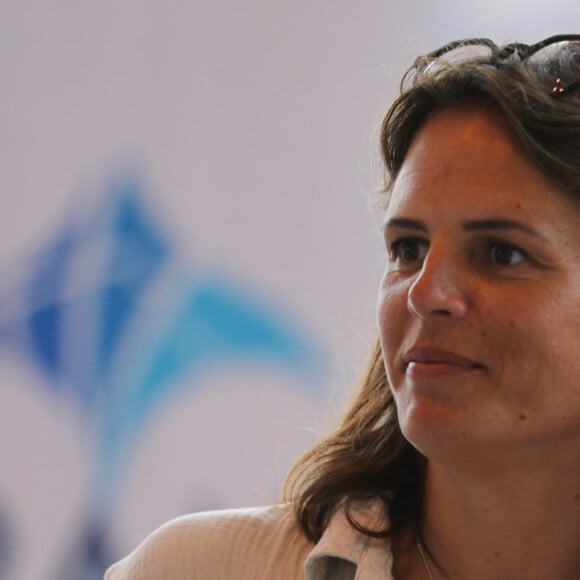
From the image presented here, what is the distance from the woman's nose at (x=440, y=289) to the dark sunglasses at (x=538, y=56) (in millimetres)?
277

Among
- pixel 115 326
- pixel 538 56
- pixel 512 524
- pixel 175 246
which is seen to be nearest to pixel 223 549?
pixel 512 524

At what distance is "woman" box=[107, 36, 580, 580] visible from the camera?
129cm

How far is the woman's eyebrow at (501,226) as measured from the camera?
1314 millimetres

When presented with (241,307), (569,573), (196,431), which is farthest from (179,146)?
(569,573)

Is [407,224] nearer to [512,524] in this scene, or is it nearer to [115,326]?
[512,524]

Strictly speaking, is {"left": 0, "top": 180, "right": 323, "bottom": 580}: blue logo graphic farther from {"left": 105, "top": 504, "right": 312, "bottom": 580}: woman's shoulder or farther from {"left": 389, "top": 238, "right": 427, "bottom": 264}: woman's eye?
{"left": 389, "top": 238, "right": 427, "bottom": 264}: woman's eye

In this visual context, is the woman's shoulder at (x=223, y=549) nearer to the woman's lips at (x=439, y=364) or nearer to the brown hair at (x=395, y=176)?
the brown hair at (x=395, y=176)

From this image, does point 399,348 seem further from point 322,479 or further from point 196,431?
point 196,431

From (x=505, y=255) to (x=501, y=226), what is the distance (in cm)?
4

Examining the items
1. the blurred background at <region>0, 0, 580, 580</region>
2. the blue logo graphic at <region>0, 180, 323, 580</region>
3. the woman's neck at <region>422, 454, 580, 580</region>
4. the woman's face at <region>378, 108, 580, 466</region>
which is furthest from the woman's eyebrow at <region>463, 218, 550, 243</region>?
the blue logo graphic at <region>0, 180, 323, 580</region>

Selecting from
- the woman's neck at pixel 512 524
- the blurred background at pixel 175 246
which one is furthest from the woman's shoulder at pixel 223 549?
the blurred background at pixel 175 246

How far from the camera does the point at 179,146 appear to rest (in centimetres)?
246

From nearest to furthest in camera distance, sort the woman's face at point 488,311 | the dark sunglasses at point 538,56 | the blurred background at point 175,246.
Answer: the woman's face at point 488,311 → the dark sunglasses at point 538,56 → the blurred background at point 175,246

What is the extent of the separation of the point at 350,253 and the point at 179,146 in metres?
0.50
